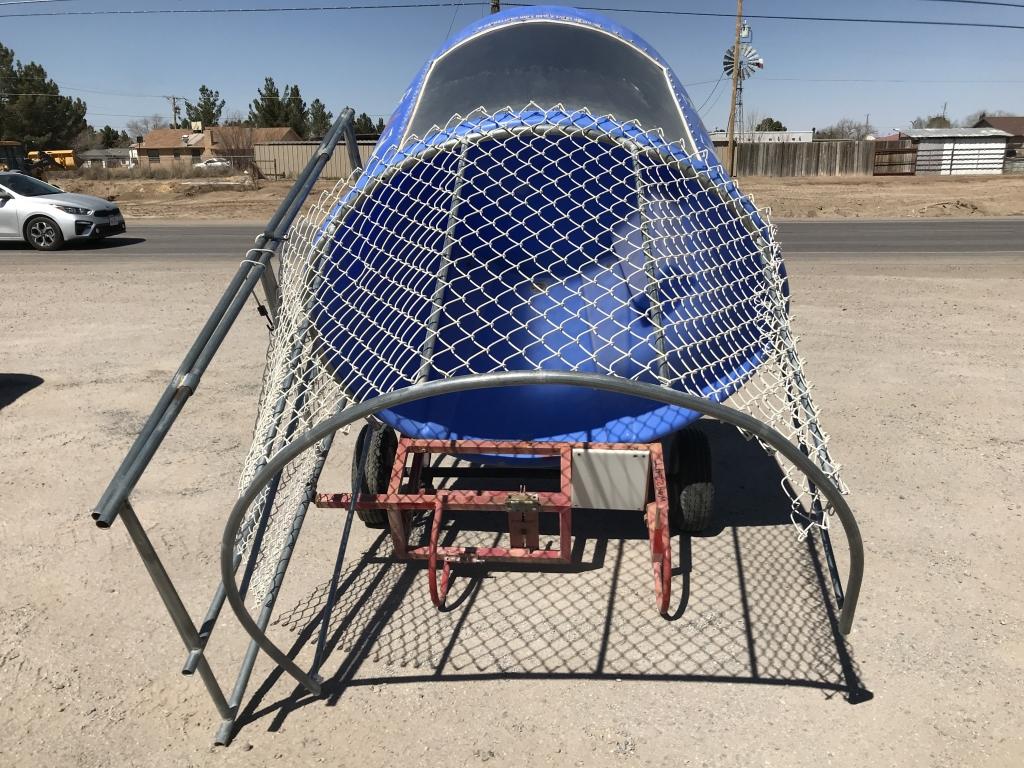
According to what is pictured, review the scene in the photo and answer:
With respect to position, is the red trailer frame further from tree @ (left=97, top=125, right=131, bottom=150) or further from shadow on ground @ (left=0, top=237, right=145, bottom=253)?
tree @ (left=97, top=125, right=131, bottom=150)

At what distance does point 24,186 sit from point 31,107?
155 feet

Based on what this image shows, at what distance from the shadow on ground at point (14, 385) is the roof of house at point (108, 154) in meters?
71.7

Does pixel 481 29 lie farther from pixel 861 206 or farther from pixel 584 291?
pixel 861 206

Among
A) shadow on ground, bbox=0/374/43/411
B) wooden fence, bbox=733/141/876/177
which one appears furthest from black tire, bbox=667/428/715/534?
wooden fence, bbox=733/141/876/177

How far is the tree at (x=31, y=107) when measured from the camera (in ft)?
163

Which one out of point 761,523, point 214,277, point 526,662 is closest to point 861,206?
point 214,277

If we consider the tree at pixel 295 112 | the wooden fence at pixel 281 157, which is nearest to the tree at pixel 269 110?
the tree at pixel 295 112

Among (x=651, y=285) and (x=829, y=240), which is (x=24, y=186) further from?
(x=829, y=240)

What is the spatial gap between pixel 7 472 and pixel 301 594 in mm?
2385

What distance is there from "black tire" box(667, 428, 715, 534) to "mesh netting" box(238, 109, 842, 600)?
38cm

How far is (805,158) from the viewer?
34.9 metres

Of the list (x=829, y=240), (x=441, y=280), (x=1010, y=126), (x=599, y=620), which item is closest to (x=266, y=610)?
(x=599, y=620)

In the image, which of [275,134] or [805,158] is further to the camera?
[275,134]

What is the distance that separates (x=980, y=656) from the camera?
2750 millimetres
